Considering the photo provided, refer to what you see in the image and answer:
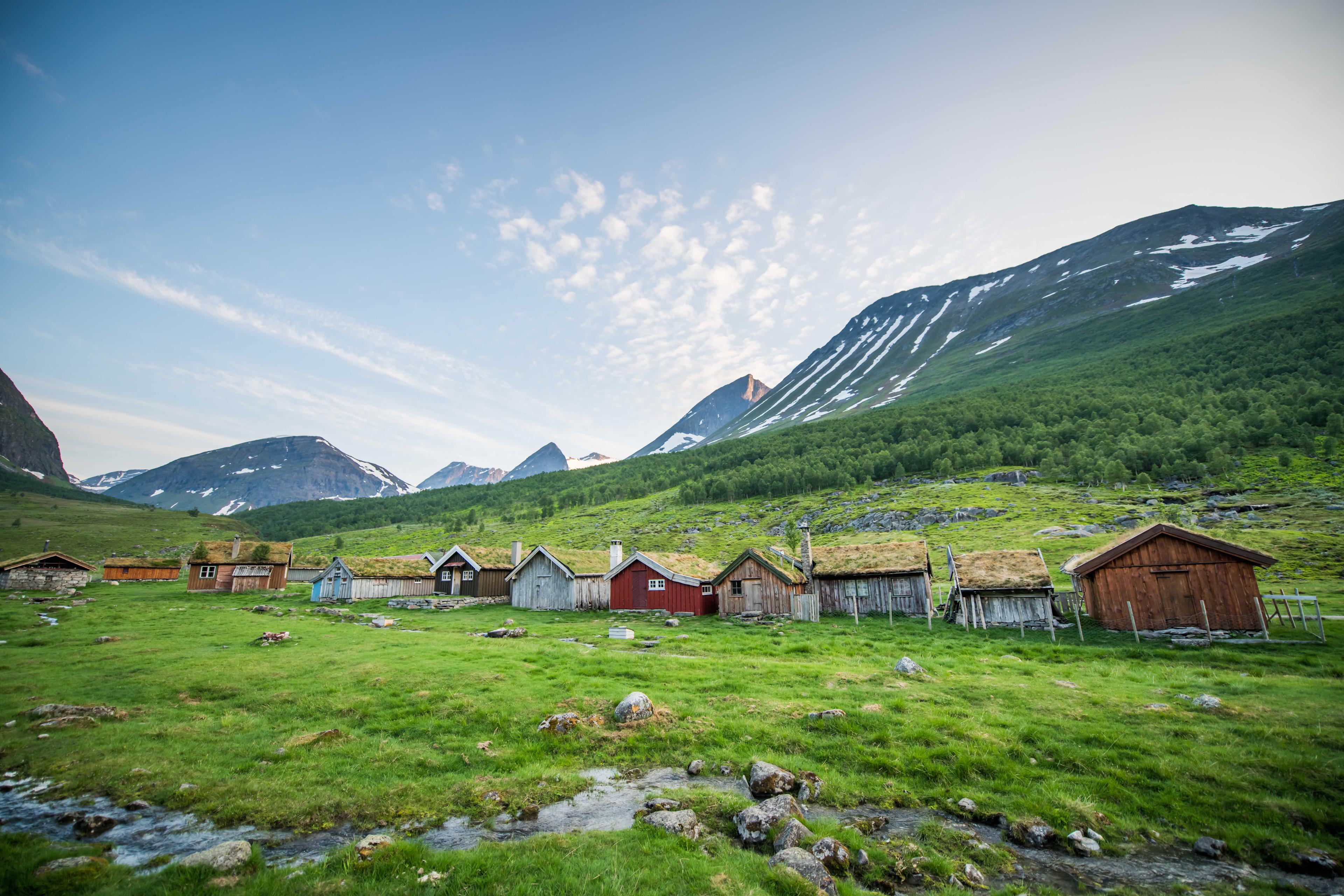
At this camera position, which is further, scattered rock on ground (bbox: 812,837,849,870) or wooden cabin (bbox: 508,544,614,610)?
wooden cabin (bbox: 508,544,614,610)

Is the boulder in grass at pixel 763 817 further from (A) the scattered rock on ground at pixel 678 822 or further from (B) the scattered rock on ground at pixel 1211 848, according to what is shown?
(B) the scattered rock on ground at pixel 1211 848

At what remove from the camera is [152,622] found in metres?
35.7

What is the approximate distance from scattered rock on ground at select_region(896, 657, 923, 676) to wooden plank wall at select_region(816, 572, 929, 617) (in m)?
20.6

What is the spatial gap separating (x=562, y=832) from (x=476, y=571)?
52.8 meters

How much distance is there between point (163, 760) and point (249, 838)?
18.4ft

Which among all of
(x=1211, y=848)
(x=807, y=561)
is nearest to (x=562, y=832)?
(x=1211, y=848)

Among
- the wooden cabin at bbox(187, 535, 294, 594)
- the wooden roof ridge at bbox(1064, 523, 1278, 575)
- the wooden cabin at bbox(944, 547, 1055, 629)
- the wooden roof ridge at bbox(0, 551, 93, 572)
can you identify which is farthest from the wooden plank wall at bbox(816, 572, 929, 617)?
the wooden roof ridge at bbox(0, 551, 93, 572)

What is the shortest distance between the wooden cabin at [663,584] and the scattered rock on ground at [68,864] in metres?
37.5

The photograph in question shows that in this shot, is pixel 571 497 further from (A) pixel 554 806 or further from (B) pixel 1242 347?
(B) pixel 1242 347

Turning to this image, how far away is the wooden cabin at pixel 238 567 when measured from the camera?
62.4 m

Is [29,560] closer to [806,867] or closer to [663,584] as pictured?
[663,584]

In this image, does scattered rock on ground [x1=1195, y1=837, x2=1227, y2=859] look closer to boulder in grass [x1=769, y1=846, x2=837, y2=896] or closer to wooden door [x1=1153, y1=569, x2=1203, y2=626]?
boulder in grass [x1=769, y1=846, x2=837, y2=896]

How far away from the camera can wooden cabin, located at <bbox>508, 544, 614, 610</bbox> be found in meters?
49.2

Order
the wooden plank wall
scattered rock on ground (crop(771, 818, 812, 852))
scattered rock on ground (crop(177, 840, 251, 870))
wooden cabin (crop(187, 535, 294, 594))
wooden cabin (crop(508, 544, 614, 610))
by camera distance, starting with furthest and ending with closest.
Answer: wooden cabin (crop(187, 535, 294, 594)), wooden cabin (crop(508, 544, 614, 610)), the wooden plank wall, scattered rock on ground (crop(771, 818, 812, 852)), scattered rock on ground (crop(177, 840, 251, 870))
